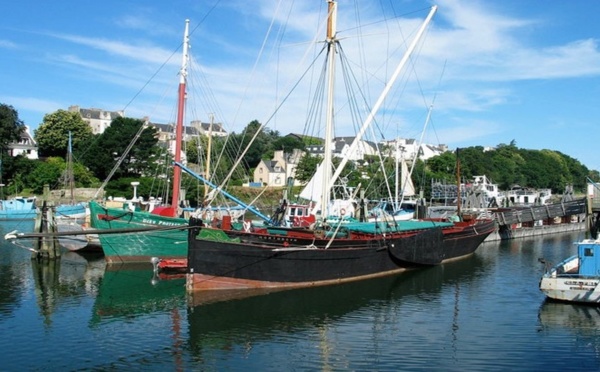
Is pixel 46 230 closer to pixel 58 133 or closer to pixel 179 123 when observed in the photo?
pixel 179 123

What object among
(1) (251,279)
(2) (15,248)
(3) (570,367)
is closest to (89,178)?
(2) (15,248)

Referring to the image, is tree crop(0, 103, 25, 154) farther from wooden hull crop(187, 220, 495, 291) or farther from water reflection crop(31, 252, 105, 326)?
wooden hull crop(187, 220, 495, 291)

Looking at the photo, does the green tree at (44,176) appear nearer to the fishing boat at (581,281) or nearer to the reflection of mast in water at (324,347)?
the reflection of mast in water at (324,347)

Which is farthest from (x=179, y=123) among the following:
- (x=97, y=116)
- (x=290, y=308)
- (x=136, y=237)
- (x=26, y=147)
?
(x=97, y=116)

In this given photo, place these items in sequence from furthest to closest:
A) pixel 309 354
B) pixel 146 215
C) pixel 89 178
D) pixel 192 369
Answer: pixel 89 178 < pixel 146 215 < pixel 309 354 < pixel 192 369

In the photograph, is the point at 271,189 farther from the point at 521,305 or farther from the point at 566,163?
the point at 566,163

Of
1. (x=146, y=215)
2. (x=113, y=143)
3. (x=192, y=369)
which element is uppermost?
(x=113, y=143)

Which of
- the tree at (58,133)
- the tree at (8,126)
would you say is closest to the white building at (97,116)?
the tree at (58,133)

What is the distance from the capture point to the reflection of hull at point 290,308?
20019 mm

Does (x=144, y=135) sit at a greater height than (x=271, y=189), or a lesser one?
greater

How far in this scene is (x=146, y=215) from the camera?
32594 millimetres

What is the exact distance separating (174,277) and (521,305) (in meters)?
17.2

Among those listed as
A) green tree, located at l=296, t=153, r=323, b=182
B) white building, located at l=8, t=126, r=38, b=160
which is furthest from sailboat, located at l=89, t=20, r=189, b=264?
white building, located at l=8, t=126, r=38, b=160

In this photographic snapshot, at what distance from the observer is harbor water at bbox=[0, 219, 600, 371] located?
56.2 feet
